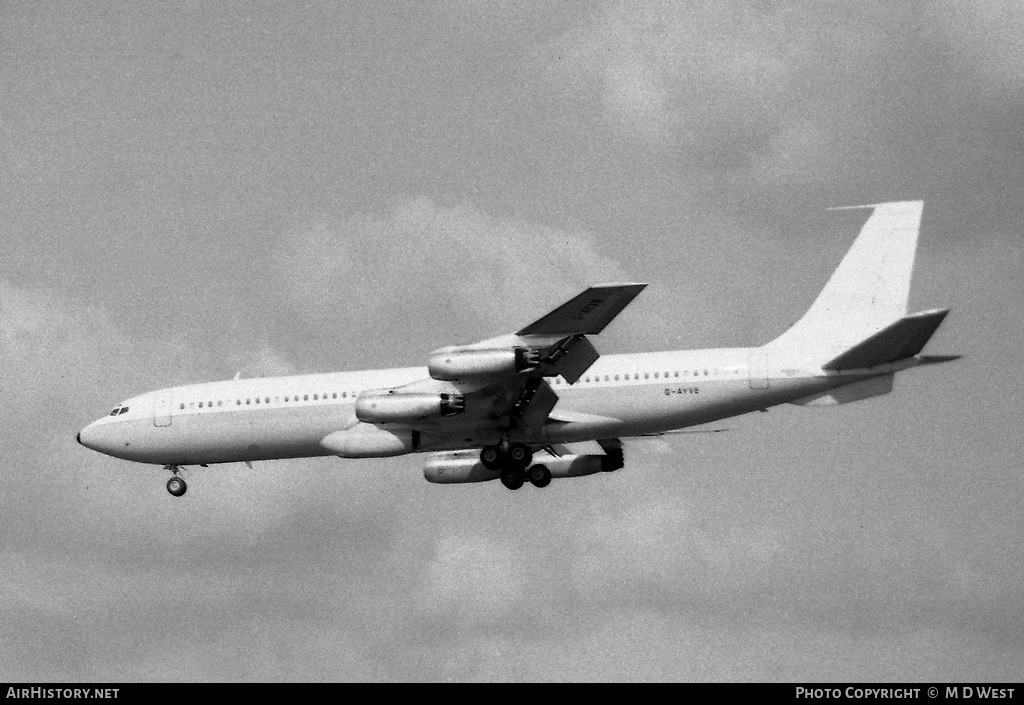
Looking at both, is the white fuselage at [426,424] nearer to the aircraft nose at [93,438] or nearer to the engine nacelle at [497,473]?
the aircraft nose at [93,438]

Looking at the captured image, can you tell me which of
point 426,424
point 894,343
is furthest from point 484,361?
point 894,343

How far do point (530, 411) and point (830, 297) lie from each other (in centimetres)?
988

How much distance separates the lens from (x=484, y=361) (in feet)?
161

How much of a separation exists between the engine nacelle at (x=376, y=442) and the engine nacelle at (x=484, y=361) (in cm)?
553

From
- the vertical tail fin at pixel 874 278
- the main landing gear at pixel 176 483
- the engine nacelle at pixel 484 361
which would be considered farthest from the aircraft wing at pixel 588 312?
the main landing gear at pixel 176 483

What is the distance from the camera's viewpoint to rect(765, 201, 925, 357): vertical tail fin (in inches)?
2100

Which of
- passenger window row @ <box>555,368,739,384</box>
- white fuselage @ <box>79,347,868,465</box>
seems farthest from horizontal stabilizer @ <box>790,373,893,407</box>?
passenger window row @ <box>555,368,739,384</box>

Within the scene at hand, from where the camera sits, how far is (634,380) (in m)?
52.8

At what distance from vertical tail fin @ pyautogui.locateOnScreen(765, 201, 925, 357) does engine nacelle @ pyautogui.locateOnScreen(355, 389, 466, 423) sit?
34.5 ft

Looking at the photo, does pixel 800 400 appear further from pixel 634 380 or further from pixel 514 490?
pixel 514 490

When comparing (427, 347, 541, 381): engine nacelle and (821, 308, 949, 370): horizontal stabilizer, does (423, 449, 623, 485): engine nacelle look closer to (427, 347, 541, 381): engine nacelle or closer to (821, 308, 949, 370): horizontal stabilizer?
(427, 347, 541, 381): engine nacelle

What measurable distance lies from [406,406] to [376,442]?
9.31 ft

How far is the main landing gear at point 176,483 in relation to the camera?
58.0m
